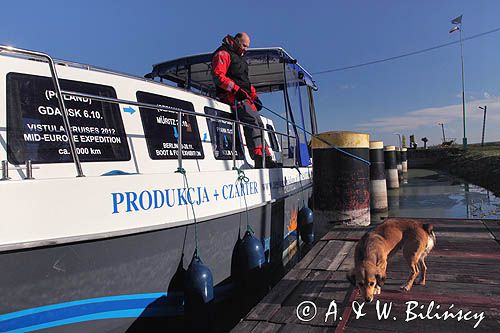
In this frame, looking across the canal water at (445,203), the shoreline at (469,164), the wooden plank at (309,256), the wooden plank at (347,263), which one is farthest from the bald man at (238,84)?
the shoreline at (469,164)

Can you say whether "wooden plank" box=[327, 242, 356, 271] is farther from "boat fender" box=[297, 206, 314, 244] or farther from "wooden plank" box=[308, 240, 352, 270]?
"boat fender" box=[297, 206, 314, 244]

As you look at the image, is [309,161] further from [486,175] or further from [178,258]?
[486,175]

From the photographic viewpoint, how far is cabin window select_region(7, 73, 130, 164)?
10.9 feet

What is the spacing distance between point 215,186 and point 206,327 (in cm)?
146

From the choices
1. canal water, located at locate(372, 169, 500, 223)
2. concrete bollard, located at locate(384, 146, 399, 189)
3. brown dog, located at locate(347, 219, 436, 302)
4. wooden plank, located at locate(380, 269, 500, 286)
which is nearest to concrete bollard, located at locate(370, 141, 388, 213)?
canal water, located at locate(372, 169, 500, 223)

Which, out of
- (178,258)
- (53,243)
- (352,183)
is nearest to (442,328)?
(178,258)

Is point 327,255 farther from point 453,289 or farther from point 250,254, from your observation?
point 453,289

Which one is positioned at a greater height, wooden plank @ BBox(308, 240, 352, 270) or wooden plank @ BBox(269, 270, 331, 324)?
wooden plank @ BBox(308, 240, 352, 270)

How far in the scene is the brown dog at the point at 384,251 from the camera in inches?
127

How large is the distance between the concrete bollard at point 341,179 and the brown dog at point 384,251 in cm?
360

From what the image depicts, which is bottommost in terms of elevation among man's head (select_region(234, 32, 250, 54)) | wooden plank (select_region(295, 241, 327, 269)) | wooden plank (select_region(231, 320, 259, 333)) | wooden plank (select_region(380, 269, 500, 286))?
wooden plank (select_region(231, 320, 259, 333))

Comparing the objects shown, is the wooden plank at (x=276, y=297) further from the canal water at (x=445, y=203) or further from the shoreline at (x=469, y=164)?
the shoreline at (x=469, y=164)

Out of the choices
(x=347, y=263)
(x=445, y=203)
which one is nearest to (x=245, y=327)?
(x=347, y=263)

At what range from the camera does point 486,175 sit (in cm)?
2064
